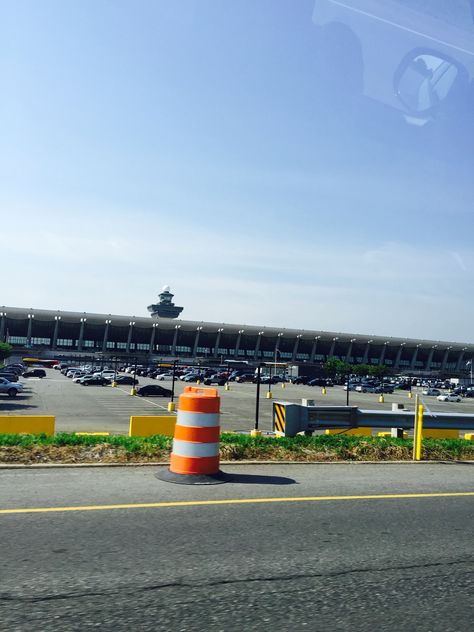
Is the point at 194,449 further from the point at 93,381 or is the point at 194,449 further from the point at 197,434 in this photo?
the point at 93,381

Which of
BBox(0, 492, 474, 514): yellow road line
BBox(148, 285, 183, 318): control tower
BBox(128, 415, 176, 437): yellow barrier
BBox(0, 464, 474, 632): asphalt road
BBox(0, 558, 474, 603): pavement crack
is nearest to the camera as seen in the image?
BBox(0, 464, 474, 632): asphalt road

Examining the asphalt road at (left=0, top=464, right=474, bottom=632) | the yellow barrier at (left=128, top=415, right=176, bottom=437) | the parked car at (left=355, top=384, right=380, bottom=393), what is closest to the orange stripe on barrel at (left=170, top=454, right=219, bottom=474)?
the asphalt road at (left=0, top=464, right=474, bottom=632)

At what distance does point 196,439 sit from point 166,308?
18665cm

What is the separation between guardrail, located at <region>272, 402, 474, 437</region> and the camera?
39.4 feet

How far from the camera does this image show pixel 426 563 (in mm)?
4441

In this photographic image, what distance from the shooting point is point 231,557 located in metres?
4.36

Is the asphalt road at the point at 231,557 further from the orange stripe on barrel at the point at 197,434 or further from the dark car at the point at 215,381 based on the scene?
the dark car at the point at 215,381

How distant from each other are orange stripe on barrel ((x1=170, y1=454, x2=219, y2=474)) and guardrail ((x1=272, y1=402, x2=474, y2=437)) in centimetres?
477

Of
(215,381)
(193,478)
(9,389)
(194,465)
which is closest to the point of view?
(193,478)

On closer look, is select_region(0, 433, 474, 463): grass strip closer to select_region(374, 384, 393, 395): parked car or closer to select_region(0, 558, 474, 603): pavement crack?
select_region(0, 558, 474, 603): pavement crack

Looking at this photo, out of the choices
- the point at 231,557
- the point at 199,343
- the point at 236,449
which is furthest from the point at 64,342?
the point at 231,557

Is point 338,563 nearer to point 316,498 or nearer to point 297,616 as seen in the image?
point 297,616

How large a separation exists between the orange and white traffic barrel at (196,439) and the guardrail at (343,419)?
15.7 feet

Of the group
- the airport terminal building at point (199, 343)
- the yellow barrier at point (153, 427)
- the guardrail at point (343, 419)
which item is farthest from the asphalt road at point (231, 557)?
the airport terminal building at point (199, 343)
